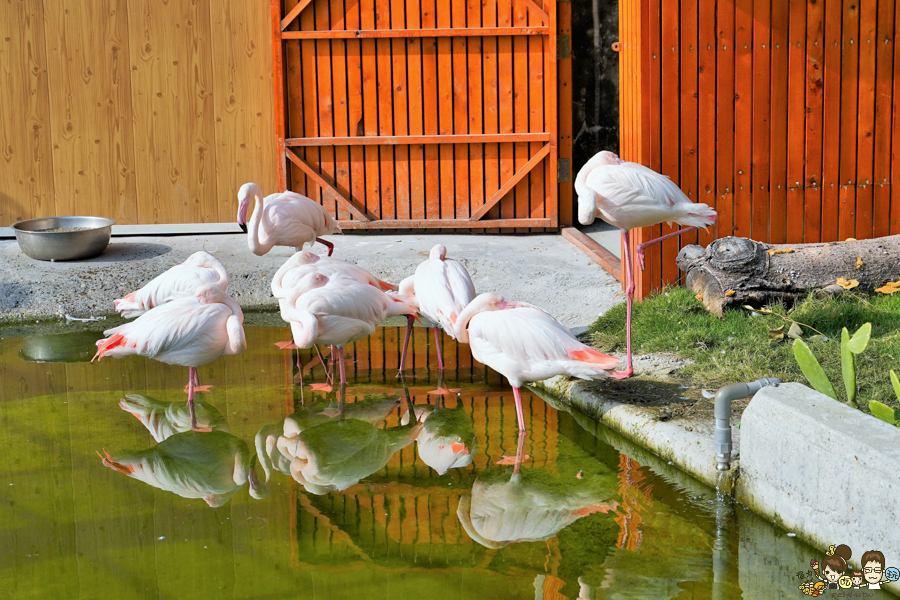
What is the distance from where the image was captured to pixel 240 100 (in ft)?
30.6

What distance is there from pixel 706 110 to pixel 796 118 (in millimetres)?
638

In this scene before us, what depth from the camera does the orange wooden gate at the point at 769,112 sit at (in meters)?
6.60

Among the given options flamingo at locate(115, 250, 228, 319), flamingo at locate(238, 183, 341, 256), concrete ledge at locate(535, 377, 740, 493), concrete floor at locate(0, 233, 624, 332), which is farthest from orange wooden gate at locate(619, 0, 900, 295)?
flamingo at locate(115, 250, 228, 319)

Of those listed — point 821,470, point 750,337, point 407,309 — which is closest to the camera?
point 821,470

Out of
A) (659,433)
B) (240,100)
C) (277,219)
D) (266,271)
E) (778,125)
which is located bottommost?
(659,433)

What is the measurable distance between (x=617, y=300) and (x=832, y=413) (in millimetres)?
3437

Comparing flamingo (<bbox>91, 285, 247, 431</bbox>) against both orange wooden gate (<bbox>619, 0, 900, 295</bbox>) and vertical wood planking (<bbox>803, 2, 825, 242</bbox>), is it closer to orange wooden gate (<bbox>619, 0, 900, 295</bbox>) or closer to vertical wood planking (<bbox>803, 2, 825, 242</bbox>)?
orange wooden gate (<bbox>619, 0, 900, 295</bbox>)

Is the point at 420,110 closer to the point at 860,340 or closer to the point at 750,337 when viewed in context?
the point at 750,337

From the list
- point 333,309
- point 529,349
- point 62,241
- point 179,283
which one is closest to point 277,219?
point 179,283

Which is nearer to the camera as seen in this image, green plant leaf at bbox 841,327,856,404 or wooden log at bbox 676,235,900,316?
green plant leaf at bbox 841,327,856,404

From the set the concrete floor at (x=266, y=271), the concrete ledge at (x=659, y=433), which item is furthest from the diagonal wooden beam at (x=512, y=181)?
the concrete ledge at (x=659, y=433)

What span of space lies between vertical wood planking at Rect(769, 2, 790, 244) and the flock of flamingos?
53.3 inches

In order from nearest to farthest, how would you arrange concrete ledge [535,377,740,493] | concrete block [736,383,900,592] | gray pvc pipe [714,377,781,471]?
concrete block [736,383,900,592] < gray pvc pipe [714,377,781,471] < concrete ledge [535,377,740,493]

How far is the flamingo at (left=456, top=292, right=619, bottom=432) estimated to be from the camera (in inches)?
182
